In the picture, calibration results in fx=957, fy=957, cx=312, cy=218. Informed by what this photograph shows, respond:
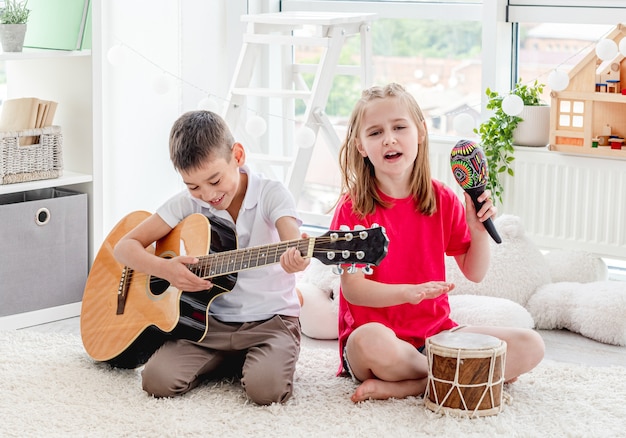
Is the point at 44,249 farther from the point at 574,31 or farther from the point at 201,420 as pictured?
the point at 574,31

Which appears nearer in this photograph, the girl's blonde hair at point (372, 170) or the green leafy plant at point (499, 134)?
the girl's blonde hair at point (372, 170)

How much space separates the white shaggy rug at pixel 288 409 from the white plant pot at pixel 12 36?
923mm

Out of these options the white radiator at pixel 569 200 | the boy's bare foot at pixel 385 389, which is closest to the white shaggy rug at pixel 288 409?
the boy's bare foot at pixel 385 389

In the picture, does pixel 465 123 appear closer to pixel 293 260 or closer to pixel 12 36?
pixel 293 260

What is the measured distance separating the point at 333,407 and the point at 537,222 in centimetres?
129

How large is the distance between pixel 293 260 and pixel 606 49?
1305mm

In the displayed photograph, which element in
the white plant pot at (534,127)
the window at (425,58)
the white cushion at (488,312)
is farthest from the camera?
the window at (425,58)

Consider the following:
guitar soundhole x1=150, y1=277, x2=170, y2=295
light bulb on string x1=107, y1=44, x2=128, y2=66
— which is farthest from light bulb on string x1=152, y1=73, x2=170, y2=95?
guitar soundhole x1=150, y1=277, x2=170, y2=295

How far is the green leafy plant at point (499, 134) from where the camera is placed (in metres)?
3.02

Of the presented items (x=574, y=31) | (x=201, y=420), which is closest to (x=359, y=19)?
(x=574, y=31)

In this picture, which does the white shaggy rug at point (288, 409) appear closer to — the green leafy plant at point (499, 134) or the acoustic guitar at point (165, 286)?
the acoustic guitar at point (165, 286)

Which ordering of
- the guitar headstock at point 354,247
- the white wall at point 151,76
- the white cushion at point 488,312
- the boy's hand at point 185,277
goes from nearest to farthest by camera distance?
the guitar headstock at point 354,247, the boy's hand at point 185,277, the white cushion at point 488,312, the white wall at point 151,76

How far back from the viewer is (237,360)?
7.36 ft

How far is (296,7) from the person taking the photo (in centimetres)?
352
